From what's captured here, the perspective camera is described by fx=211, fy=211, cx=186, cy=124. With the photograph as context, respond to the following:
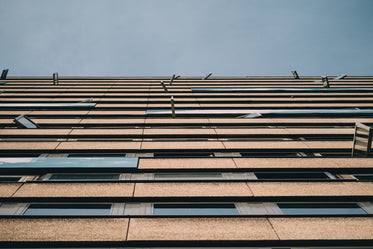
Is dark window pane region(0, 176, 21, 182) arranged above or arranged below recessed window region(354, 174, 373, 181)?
above

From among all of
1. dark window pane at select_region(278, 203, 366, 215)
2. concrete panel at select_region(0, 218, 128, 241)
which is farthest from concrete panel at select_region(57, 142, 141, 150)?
dark window pane at select_region(278, 203, 366, 215)

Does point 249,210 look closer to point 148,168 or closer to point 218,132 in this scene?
point 148,168

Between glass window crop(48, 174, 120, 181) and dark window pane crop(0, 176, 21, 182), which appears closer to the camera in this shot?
dark window pane crop(0, 176, 21, 182)

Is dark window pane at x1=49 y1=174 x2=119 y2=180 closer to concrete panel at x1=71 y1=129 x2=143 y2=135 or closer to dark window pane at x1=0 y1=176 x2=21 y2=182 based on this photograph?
dark window pane at x1=0 y1=176 x2=21 y2=182

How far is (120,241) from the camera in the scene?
3740 millimetres

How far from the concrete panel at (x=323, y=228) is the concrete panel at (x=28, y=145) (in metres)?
6.97

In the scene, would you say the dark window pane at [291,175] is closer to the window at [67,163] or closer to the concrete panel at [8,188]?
the window at [67,163]

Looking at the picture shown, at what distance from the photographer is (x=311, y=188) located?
5195 millimetres

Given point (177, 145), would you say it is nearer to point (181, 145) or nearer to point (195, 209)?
point (181, 145)

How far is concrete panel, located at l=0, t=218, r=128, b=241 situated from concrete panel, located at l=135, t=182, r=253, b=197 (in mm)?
960

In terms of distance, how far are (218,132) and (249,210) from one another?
4013 millimetres

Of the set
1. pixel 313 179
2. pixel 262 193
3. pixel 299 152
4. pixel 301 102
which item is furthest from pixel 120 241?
pixel 301 102

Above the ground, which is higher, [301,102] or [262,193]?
[301,102]

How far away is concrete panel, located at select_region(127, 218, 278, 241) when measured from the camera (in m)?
3.85
